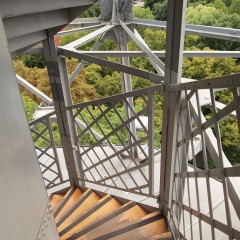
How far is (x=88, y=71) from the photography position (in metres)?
12.8

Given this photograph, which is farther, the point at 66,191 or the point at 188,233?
the point at 66,191

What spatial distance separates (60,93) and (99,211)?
186 centimetres

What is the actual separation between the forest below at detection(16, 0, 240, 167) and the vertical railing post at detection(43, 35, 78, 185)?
9.14 ft

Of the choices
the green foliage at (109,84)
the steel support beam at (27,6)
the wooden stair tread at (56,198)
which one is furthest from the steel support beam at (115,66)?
the green foliage at (109,84)

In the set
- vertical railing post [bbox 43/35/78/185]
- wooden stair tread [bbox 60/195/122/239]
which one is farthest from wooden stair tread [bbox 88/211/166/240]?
vertical railing post [bbox 43/35/78/185]

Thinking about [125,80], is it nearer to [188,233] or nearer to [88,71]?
[188,233]

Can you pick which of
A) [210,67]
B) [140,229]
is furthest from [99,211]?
[210,67]

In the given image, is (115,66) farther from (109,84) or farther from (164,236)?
(109,84)

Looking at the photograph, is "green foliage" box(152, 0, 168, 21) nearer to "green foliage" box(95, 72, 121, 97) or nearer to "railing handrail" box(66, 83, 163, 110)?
"railing handrail" box(66, 83, 163, 110)

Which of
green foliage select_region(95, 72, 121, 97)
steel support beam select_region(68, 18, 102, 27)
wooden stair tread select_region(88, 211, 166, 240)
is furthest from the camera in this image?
green foliage select_region(95, 72, 121, 97)

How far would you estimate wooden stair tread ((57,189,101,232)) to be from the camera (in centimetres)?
408

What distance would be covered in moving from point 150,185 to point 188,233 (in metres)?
0.85

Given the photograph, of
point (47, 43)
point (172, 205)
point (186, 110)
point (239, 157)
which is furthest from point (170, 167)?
point (239, 157)

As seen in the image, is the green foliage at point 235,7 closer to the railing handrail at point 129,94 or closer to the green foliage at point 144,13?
the green foliage at point 144,13
